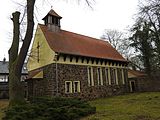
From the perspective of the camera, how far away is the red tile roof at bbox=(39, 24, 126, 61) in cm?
2491

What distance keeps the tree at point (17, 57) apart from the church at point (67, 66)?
6.47 meters

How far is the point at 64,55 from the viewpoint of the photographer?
2402 cm

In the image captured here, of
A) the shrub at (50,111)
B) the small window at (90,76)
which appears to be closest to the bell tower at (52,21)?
the small window at (90,76)

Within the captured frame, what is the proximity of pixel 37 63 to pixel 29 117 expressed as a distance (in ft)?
49.5

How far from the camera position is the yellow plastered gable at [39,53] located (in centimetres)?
2416

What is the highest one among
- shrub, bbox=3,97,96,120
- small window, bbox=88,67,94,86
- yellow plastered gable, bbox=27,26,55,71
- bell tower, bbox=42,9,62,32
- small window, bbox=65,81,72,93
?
bell tower, bbox=42,9,62,32

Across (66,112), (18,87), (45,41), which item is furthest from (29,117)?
(45,41)

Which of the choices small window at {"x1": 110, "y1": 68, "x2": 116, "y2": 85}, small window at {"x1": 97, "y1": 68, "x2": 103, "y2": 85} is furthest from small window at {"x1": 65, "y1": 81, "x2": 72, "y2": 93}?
small window at {"x1": 110, "y1": 68, "x2": 116, "y2": 85}

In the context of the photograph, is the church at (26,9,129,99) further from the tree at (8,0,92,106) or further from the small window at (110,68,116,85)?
the tree at (8,0,92,106)

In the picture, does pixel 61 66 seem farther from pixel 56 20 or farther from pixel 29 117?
pixel 29 117

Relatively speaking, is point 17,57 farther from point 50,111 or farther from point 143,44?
point 143,44

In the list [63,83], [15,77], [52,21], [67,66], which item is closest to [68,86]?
[63,83]

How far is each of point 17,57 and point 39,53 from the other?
30.7ft

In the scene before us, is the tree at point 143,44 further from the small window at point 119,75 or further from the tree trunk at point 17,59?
the tree trunk at point 17,59
